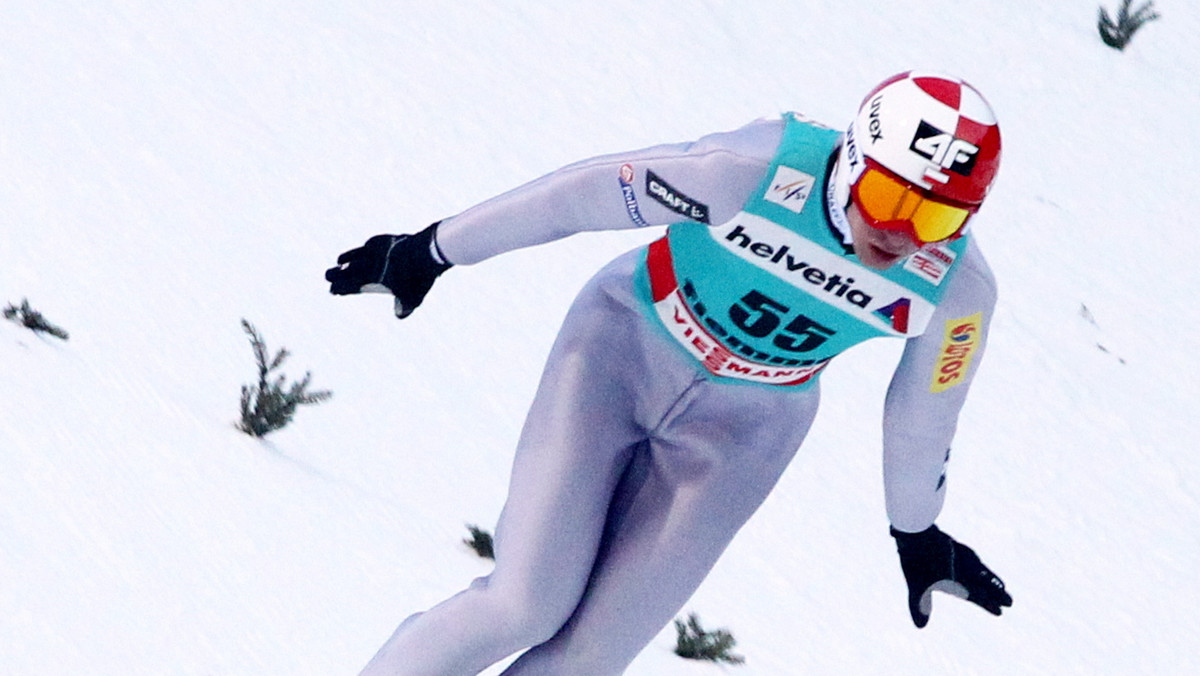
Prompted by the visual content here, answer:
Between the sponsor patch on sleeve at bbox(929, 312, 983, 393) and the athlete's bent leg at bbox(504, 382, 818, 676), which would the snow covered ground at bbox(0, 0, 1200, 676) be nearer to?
the athlete's bent leg at bbox(504, 382, 818, 676)

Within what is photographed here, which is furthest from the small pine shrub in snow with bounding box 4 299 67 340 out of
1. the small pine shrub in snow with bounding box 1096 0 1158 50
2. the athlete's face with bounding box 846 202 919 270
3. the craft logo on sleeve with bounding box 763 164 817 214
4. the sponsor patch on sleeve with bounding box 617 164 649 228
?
the small pine shrub in snow with bounding box 1096 0 1158 50

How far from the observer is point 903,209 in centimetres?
277

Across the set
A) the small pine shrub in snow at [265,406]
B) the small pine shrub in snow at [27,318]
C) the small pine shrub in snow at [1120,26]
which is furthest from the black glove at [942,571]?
the small pine shrub in snow at [1120,26]

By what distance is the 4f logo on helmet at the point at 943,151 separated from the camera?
2.75 m

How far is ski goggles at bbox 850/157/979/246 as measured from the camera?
276cm

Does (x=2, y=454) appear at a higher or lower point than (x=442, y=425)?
higher

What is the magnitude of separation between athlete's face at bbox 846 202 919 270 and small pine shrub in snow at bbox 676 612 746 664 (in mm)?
1817

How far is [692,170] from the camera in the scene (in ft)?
9.77

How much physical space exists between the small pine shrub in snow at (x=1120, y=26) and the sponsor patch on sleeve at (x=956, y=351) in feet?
22.7

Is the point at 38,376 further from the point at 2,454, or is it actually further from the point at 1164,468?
the point at 1164,468

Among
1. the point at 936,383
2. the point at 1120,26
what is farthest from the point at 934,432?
the point at 1120,26

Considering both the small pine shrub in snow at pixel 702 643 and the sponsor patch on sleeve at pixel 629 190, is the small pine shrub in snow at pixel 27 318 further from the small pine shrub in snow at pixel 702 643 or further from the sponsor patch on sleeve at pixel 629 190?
the sponsor patch on sleeve at pixel 629 190

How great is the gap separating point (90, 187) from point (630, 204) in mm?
3327

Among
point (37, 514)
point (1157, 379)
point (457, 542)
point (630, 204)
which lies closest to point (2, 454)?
point (37, 514)
